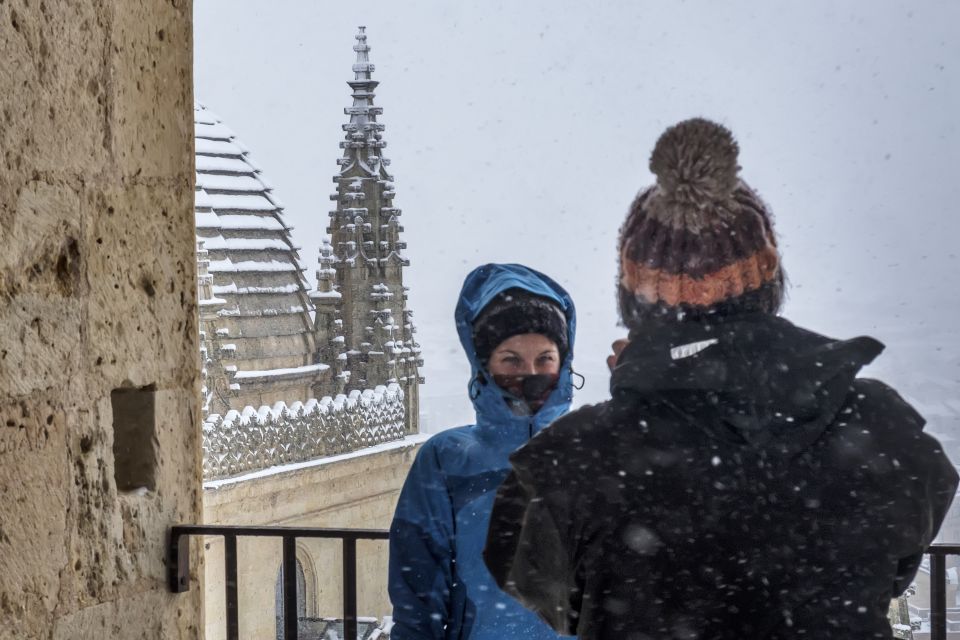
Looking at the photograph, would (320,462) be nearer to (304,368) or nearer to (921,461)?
(304,368)

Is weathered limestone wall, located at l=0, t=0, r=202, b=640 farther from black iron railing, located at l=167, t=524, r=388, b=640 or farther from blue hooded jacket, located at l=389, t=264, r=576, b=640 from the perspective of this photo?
blue hooded jacket, located at l=389, t=264, r=576, b=640

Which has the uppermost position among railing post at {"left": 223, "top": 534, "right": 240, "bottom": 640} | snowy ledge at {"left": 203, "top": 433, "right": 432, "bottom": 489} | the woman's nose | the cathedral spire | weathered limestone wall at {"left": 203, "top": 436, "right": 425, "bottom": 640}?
the cathedral spire

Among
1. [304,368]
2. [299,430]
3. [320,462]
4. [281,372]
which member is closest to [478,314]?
[299,430]

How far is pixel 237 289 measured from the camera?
15.6 meters

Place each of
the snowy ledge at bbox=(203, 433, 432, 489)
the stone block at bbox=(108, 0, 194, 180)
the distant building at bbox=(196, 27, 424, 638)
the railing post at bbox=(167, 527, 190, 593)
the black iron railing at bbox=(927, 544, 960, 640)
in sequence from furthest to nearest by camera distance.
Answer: the distant building at bbox=(196, 27, 424, 638)
the snowy ledge at bbox=(203, 433, 432, 489)
the railing post at bbox=(167, 527, 190, 593)
the stone block at bbox=(108, 0, 194, 180)
the black iron railing at bbox=(927, 544, 960, 640)

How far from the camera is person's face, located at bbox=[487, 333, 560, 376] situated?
1.82 meters

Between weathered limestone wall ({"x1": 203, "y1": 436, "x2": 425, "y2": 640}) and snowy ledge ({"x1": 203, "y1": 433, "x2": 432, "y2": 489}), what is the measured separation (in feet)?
0.06

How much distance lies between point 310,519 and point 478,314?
13910 mm

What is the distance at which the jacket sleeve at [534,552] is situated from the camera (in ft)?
4.05

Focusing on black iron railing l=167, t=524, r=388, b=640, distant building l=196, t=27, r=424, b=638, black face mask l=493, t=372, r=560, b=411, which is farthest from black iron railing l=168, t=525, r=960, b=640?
distant building l=196, t=27, r=424, b=638

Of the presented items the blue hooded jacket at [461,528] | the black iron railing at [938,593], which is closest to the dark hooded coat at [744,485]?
the blue hooded jacket at [461,528]

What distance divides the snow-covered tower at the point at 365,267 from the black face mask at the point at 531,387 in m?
15.1

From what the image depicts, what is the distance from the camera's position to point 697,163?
4.02 ft

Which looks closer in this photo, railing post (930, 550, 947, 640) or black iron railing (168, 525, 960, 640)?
railing post (930, 550, 947, 640)
